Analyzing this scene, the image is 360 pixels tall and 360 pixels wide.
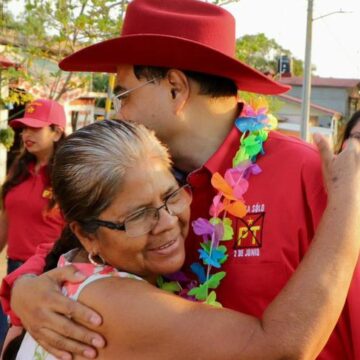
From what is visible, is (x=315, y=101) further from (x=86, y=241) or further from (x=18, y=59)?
(x=86, y=241)

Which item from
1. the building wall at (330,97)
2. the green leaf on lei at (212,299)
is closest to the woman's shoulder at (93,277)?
the green leaf on lei at (212,299)

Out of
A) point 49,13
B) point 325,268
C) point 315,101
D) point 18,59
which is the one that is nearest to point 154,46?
point 325,268

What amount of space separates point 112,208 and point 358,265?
769 millimetres

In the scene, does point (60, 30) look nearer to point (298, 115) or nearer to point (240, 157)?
point (240, 157)

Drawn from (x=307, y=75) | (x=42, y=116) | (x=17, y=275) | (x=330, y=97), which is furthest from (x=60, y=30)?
(x=330, y=97)

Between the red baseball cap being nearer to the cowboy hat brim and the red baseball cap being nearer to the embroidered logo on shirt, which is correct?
the cowboy hat brim

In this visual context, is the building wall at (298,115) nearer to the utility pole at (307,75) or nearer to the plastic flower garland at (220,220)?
the utility pole at (307,75)

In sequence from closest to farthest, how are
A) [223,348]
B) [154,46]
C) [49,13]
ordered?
[223,348] < [154,46] < [49,13]

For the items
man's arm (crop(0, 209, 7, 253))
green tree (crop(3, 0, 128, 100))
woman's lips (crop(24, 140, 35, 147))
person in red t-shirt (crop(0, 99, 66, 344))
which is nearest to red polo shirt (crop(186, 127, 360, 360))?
person in red t-shirt (crop(0, 99, 66, 344))

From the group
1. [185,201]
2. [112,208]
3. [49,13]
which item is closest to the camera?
[112,208]

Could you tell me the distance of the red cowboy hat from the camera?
2115mm

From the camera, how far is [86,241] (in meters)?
1.86

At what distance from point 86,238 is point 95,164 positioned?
246mm

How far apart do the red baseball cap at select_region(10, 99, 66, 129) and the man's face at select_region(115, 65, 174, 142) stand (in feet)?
10.2
